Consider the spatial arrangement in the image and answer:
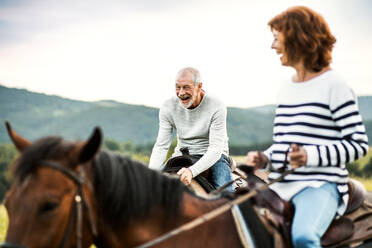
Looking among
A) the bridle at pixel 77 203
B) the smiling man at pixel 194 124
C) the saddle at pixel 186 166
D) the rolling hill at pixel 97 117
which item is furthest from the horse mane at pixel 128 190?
the rolling hill at pixel 97 117

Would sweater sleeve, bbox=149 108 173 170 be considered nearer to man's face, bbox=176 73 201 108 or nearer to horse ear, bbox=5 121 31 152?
man's face, bbox=176 73 201 108

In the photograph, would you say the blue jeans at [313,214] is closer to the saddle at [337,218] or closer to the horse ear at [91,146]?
the saddle at [337,218]

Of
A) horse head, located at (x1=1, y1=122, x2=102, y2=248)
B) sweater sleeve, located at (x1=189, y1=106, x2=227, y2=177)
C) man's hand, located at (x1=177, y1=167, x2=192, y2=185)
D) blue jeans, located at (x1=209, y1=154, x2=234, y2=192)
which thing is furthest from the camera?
blue jeans, located at (x1=209, y1=154, x2=234, y2=192)

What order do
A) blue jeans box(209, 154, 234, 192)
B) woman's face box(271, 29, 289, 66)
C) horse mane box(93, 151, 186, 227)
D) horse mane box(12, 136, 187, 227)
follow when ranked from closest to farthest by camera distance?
horse mane box(12, 136, 187, 227), horse mane box(93, 151, 186, 227), woman's face box(271, 29, 289, 66), blue jeans box(209, 154, 234, 192)

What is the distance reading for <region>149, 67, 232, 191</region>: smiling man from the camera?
166 inches

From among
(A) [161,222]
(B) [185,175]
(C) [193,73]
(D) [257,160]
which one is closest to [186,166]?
(B) [185,175]

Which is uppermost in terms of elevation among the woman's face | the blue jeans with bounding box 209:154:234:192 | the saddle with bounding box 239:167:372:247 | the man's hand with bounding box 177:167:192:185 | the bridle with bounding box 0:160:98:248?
the woman's face

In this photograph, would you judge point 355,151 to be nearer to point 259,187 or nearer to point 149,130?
point 259,187

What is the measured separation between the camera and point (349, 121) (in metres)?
2.00

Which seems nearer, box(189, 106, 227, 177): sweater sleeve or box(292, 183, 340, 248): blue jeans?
box(292, 183, 340, 248): blue jeans

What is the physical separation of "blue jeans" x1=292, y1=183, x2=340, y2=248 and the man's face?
2370 mm

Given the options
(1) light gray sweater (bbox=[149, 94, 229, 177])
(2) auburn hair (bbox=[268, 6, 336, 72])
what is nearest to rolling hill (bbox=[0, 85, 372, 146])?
(1) light gray sweater (bbox=[149, 94, 229, 177])

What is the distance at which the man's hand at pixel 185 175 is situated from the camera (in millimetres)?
3521

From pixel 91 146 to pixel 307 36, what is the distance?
1468mm
